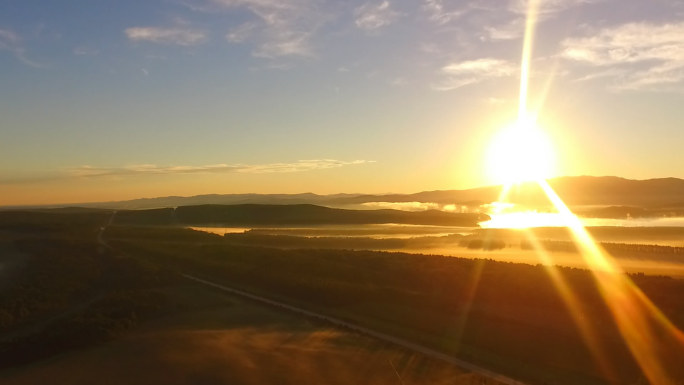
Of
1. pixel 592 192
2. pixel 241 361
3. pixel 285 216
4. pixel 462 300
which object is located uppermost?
pixel 592 192

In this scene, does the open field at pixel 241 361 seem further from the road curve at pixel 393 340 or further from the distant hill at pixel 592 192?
the distant hill at pixel 592 192

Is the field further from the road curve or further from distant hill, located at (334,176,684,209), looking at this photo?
distant hill, located at (334,176,684,209)

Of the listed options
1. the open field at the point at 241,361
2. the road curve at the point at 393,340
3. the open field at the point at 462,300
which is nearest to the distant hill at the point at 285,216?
the open field at the point at 462,300

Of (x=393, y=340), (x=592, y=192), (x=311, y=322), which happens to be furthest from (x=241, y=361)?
(x=592, y=192)

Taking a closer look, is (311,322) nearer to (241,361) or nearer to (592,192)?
(241,361)

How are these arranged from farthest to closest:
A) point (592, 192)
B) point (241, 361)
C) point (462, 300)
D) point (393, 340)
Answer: point (592, 192)
point (462, 300)
point (393, 340)
point (241, 361)

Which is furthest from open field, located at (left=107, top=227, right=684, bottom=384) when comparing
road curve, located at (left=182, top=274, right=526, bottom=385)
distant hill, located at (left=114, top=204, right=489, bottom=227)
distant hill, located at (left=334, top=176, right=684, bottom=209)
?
distant hill, located at (left=334, top=176, right=684, bottom=209)

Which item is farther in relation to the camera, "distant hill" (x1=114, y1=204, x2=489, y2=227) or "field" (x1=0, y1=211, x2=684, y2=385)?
"distant hill" (x1=114, y1=204, x2=489, y2=227)

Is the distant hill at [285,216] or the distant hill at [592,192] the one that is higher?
the distant hill at [592,192]

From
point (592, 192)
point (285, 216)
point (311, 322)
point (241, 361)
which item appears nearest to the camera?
point (241, 361)
